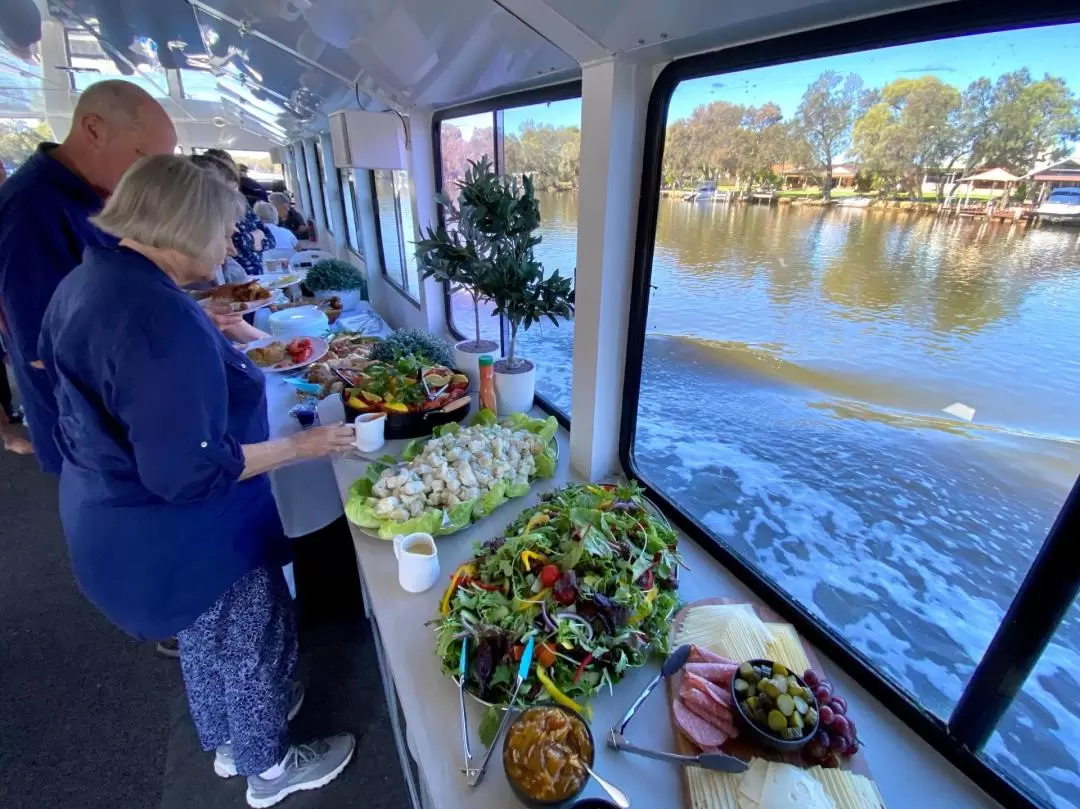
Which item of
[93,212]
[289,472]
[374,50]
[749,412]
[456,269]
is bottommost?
[289,472]

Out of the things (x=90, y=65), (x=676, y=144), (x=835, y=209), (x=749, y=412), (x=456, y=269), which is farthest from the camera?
(x=90, y=65)

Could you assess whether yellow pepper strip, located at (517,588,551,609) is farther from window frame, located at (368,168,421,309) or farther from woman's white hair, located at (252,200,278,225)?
woman's white hair, located at (252,200,278,225)

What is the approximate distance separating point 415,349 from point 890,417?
1429 mm

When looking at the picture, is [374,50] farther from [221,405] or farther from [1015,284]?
[1015,284]

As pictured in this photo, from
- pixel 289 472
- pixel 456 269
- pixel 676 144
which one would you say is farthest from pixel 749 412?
pixel 289 472

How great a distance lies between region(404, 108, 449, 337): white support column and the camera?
1.92 m

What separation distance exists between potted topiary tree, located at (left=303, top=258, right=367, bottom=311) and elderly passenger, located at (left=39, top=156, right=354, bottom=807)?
1994 mm

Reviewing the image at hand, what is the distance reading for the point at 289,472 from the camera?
1.68 m

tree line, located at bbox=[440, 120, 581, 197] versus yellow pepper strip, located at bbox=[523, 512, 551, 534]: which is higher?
tree line, located at bbox=[440, 120, 581, 197]

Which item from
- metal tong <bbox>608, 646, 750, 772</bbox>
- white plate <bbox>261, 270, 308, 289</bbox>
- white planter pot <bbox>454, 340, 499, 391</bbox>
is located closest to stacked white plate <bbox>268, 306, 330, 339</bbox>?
white plate <bbox>261, 270, 308, 289</bbox>

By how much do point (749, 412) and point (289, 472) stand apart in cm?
143

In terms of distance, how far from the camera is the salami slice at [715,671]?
747 mm

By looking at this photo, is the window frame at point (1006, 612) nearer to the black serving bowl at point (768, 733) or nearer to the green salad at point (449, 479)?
the black serving bowl at point (768, 733)

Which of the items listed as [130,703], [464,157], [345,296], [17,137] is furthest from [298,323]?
[17,137]
